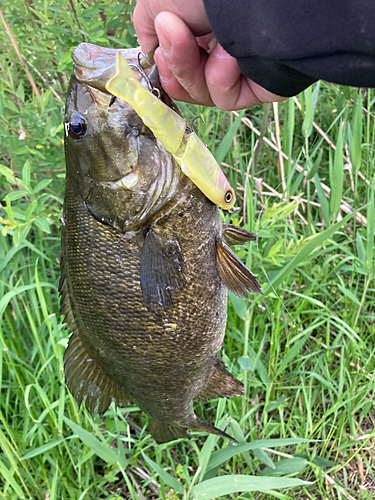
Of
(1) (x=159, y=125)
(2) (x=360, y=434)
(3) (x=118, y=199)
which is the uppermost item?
→ (1) (x=159, y=125)

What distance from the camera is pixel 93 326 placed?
4.72ft

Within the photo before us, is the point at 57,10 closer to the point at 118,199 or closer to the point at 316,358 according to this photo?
the point at 118,199

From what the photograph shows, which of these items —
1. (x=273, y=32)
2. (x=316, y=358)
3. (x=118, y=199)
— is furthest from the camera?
(x=316, y=358)

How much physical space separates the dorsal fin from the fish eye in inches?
22.3

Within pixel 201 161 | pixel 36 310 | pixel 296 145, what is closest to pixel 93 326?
pixel 201 161

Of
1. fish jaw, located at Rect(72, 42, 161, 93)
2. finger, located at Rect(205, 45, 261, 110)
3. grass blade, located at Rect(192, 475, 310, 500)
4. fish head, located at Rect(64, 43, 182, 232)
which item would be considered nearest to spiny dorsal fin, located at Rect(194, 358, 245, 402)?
grass blade, located at Rect(192, 475, 310, 500)

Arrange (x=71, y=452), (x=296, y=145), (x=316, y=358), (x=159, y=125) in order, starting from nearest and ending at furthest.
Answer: (x=159, y=125)
(x=71, y=452)
(x=316, y=358)
(x=296, y=145)

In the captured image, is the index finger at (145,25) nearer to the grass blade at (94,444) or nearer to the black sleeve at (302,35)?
the black sleeve at (302,35)

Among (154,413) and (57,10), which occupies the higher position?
(57,10)

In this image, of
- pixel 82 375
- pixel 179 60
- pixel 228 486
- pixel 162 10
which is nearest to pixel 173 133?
pixel 179 60

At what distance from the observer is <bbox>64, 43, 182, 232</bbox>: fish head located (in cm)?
119

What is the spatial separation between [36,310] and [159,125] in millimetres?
1528

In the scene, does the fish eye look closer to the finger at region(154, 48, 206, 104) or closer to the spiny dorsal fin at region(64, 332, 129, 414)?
the finger at region(154, 48, 206, 104)

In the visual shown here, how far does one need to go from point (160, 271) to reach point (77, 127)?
50 cm
